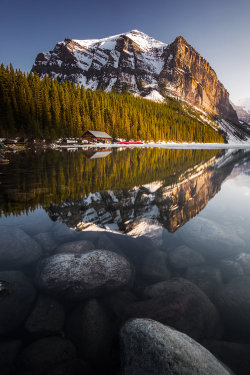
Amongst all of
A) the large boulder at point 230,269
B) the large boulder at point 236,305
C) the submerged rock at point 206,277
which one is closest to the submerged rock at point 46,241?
the submerged rock at point 206,277

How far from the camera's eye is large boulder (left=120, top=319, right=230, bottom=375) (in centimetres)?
198

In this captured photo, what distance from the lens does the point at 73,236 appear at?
542 cm

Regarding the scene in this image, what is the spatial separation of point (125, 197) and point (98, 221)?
8.85 feet

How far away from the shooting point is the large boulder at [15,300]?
2.94 metres

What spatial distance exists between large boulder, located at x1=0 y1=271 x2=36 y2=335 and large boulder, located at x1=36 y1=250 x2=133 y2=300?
0.87ft

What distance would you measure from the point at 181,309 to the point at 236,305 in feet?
3.45

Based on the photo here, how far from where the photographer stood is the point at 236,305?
342 cm

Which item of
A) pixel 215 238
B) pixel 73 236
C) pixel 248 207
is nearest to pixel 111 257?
pixel 73 236

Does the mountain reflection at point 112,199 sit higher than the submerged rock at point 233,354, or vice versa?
the mountain reflection at point 112,199

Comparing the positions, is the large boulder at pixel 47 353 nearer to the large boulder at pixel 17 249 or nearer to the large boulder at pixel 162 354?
the large boulder at pixel 162 354

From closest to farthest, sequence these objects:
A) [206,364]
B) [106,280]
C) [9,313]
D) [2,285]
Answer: [206,364] < [9,313] < [2,285] < [106,280]

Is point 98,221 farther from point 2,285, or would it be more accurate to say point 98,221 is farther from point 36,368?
point 36,368

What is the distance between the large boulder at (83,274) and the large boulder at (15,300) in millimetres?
267

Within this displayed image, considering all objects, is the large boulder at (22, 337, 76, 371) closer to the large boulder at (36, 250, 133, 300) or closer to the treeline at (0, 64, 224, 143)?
the large boulder at (36, 250, 133, 300)
